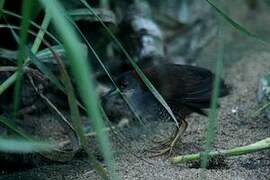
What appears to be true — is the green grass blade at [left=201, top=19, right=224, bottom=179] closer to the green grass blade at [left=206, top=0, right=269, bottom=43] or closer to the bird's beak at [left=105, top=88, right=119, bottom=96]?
the green grass blade at [left=206, top=0, right=269, bottom=43]

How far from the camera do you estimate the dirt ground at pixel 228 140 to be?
2441 mm

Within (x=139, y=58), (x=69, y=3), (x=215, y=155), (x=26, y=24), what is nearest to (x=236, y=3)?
(x=139, y=58)

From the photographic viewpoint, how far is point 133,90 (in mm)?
3092

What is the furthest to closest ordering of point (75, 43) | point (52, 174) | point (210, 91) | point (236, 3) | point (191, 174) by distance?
point (236, 3)
point (210, 91)
point (52, 174)
point (191, 174)
point (75, 43)

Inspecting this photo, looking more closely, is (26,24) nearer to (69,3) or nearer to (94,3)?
(69,3)

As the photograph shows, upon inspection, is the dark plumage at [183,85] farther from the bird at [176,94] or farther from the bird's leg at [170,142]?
the bird's leg at [170,142]

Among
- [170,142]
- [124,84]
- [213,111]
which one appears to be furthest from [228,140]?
[213,111]

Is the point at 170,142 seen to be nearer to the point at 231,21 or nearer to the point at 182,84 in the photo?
the point at 182,84

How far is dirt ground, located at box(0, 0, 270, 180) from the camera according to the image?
244cm

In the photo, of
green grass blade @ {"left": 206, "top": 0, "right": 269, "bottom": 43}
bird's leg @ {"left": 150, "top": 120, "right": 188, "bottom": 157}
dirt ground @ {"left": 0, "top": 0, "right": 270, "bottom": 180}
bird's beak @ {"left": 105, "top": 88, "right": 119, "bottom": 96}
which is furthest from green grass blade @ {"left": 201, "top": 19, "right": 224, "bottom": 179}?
bird's beak @ {"left": 105, "top": 88, "right": 119, "bottom": 96}

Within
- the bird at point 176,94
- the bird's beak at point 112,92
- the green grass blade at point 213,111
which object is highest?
the bird's beak at point 112,92

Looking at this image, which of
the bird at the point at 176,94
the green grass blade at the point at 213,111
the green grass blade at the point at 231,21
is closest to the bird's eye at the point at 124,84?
the bird at the point at 176,94

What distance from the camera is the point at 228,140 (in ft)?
9.41

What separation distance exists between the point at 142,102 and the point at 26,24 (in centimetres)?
144
